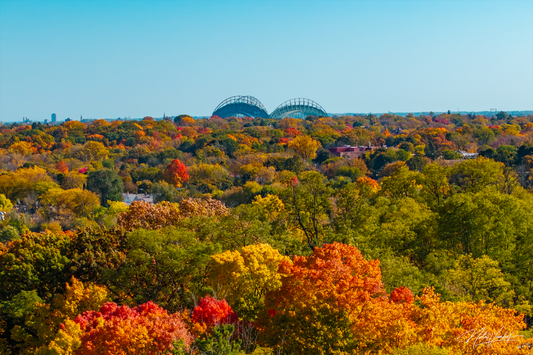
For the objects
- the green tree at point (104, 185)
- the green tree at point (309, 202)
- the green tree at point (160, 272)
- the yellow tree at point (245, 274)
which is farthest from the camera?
the green tree at point (104, 185)

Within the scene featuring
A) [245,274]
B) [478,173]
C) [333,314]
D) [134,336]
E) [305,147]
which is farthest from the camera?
[305,147]

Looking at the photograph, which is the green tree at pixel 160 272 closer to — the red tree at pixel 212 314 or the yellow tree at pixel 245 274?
the yellow tree at pixel 245 274

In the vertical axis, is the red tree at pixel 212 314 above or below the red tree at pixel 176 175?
below

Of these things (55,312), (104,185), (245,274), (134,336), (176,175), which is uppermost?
(176,175)

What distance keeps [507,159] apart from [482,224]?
4257 centimetres

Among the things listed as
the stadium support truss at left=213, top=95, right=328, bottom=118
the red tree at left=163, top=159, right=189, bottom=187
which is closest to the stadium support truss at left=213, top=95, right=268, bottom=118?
the stadium support truss at left=213, top=95, right=328, bottom=118

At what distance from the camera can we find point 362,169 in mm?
78062

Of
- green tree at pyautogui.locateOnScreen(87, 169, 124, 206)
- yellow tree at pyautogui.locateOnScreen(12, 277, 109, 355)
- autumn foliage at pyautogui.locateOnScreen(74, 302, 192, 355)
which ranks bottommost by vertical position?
yellow tree at pyautogui.locateOnScreen(12, 277, 109, 355)

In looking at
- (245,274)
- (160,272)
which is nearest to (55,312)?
(160,272)

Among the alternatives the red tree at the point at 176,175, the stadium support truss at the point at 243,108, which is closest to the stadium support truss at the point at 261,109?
the stadium support truss at the point at 243,108

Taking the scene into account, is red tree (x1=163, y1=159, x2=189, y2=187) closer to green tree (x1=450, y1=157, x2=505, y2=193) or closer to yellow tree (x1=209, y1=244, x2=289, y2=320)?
green tree (x1=450, y1=157, x2=505, y2=193)

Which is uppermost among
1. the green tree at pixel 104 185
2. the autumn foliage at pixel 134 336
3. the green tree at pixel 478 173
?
the green tree at pixel 478 173

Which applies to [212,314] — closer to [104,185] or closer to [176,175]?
[104,185]

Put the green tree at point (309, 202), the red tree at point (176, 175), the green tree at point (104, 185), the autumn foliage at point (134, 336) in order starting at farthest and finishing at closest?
the red tree at point (176, 175) → the green tree at point (104, 185) → the green tree at point (309, 202) → the autumn foliage at point (134, 336)
